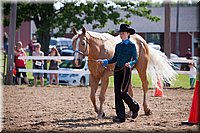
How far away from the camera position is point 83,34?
899 centimetres

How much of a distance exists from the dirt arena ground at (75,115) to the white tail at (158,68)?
2.40 ft

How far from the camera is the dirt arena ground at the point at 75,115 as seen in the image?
7.79 m

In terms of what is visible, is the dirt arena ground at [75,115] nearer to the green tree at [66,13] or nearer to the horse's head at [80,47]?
the horse's head at [80,47]

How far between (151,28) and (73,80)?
29995 mm

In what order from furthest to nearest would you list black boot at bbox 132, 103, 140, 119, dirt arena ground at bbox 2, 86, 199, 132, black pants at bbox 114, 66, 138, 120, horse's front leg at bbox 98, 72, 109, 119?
1. horse's front leg at bbox 98, 72, 109, 119
2. black boot at bbox 132, 103, 140, 119
3. black pants at bbox 114, 66, 138, 120
4. dirt arena ground at bbox 2, 86, 199, 132

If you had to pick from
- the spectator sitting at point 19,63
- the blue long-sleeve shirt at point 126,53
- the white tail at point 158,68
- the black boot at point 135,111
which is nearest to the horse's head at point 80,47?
the blue long-sleeve shirt at point 126,53

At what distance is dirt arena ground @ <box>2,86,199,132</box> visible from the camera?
25.6 feet

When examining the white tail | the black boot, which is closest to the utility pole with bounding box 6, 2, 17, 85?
the white tail

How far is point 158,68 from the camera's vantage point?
10.6 m

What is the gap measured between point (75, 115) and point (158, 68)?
239cm

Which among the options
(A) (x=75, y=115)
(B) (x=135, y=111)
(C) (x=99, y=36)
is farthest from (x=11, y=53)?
(B) (x=135, y=111)

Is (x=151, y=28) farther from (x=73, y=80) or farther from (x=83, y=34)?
(x=83, y=34)

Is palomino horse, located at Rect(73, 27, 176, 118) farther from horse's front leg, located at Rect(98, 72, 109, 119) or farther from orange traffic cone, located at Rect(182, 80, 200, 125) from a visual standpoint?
orange traffic cone, located at Rect(182, 80, 200, 125)

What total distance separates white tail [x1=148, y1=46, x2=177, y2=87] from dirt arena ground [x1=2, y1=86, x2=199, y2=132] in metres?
0.73
